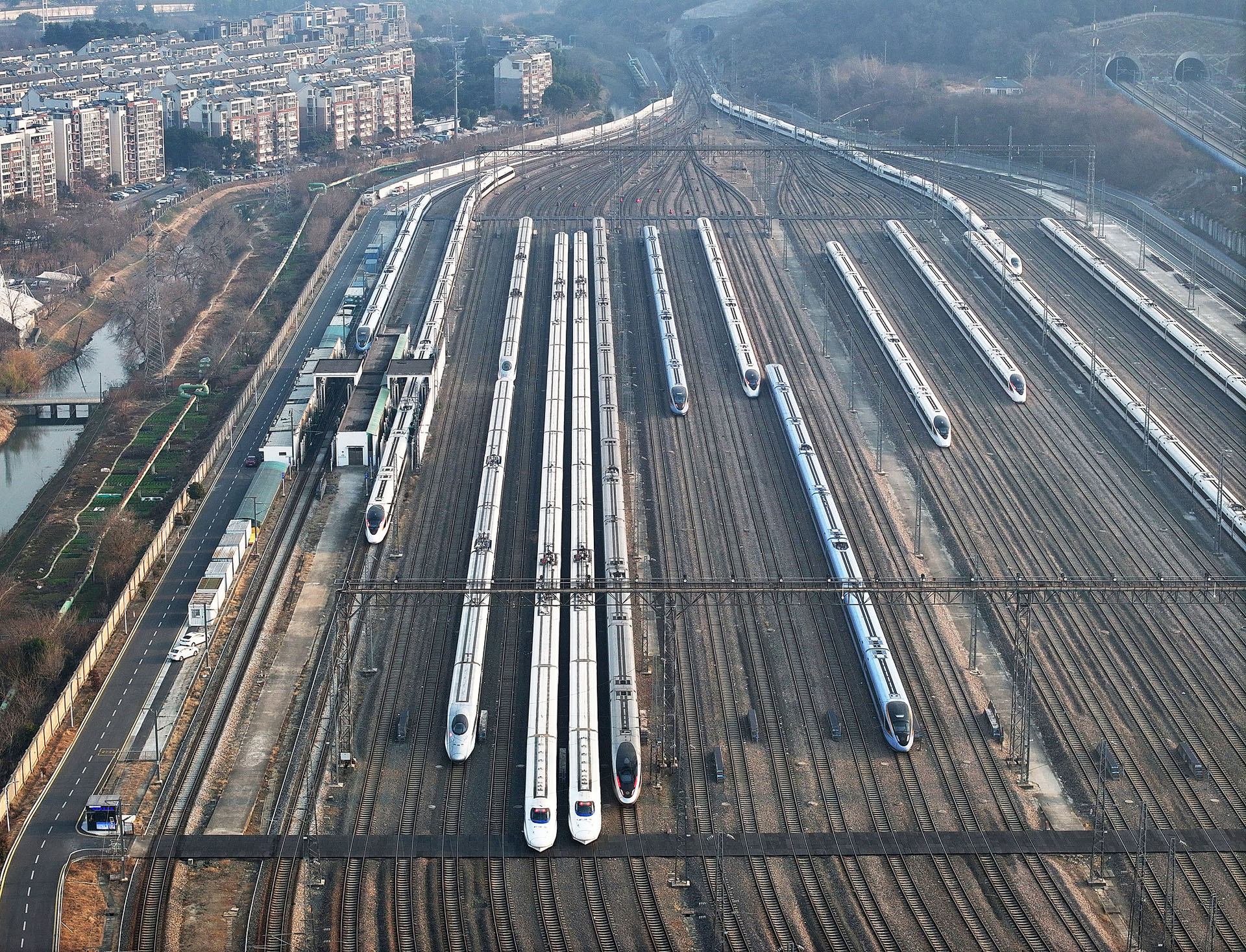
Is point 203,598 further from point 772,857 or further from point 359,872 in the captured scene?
point 772,857

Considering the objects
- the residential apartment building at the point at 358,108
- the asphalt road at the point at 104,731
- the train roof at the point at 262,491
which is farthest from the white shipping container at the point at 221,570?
the residential apartment building at the point at 358,108

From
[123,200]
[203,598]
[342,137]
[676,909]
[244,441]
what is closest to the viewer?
[676,909]

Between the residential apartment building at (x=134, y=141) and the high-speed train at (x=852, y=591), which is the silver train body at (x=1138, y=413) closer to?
the high-speed train at (x=852, y=591)

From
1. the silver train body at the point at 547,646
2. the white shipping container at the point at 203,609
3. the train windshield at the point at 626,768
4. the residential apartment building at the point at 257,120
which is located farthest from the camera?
the residential apartment building at the point at 257,120

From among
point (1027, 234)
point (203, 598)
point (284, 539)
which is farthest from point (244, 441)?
point (1027, 234)

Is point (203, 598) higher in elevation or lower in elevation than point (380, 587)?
lower

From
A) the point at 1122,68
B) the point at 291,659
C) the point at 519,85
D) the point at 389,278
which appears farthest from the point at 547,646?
the point at 1122,68

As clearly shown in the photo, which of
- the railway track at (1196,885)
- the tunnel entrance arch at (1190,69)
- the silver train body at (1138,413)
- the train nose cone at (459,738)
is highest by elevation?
the tunnel entrance arch at (1190,69)
